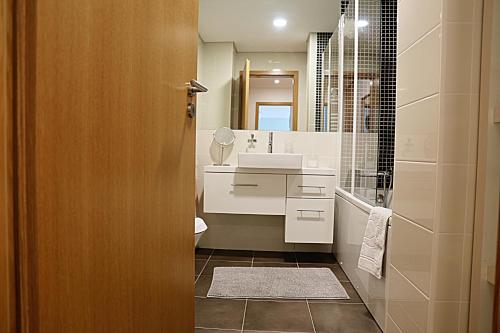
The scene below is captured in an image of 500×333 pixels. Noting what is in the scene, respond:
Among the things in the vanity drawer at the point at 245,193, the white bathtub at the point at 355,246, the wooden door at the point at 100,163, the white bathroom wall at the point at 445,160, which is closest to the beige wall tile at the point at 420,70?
the white bathroom wall at the point at 445,160

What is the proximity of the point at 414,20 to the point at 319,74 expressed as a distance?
6.98ft

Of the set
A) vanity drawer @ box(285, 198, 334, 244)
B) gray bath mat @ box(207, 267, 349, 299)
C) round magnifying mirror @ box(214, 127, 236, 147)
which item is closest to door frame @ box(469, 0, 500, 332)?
gray bath mat @ box(207, 267, 349, 299)

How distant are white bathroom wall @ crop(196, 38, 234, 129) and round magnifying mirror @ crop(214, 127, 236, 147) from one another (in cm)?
9

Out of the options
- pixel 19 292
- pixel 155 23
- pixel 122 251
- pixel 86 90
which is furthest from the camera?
pixel 155 23

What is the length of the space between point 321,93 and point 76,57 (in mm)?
2891

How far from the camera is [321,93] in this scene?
3.25 meters

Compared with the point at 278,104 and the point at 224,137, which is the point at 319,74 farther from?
the point at 224,137

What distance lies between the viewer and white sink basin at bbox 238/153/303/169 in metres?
2.73

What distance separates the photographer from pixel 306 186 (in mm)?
2771

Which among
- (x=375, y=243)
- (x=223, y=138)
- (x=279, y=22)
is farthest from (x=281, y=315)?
(x=279, y=22)

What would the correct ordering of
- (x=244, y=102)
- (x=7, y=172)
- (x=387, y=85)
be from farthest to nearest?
(x=244, y=102)
(x=387, y=85)
(x=7, y=172)

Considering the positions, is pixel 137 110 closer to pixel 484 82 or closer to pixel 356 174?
pixel 484 82

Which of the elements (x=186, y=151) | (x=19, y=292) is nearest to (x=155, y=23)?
(x=186, y=151)

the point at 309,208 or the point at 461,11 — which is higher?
the point at 461,11
